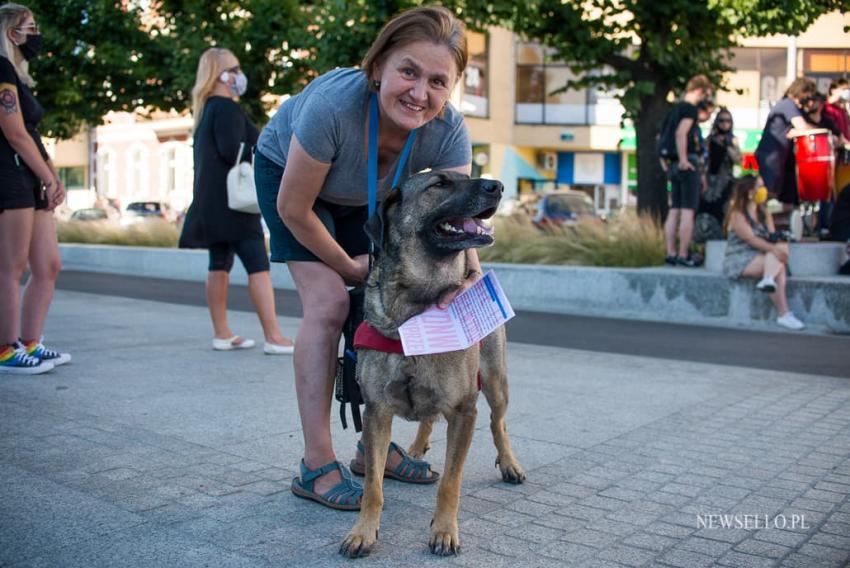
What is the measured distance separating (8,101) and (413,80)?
11.6ft

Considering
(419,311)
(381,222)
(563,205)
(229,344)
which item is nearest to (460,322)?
(419,311)

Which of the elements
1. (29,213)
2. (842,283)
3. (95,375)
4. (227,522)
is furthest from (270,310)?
(842,283)

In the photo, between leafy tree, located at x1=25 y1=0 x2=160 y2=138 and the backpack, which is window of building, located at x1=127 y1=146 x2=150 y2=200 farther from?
the backpack

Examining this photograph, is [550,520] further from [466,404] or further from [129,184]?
[129,184]

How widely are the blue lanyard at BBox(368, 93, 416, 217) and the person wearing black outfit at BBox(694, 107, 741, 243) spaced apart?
915 centimetres

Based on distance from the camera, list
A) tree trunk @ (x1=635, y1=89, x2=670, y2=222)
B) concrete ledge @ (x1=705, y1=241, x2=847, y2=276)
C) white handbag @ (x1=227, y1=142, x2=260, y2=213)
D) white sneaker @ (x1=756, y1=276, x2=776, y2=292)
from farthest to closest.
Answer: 1. tree trunk @ (x1=635, y1=89, x2=670, y2=222)
2. concrete ledge @ (x1=705, y1=241, x2=847, y2=276)
3. white sneaker @ (x1=756, y1=276, x2=776, y2=292)
4. white handbag @ (x1=227, y1=142, x2=260, y2=213)

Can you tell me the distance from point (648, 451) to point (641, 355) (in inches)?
133

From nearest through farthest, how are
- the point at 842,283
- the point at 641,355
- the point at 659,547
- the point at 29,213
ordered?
the point at 659,547
the point at 29,213
the point at 641,355
the point at 842,283

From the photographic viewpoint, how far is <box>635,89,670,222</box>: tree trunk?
1388 centimetres

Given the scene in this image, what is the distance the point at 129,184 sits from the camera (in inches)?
1946

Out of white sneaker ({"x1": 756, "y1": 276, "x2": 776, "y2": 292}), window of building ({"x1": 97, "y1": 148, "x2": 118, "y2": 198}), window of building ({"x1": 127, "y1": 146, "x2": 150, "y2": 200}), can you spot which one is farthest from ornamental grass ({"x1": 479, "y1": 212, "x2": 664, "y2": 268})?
window of building ({"x1": 97, "y1": 148, "x2": 118, "y2": 198})

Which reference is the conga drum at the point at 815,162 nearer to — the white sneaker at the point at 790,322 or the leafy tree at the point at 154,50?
the white sneaker at the point at 790,322

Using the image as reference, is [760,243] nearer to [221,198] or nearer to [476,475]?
[221,198]

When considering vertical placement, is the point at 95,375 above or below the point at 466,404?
below
